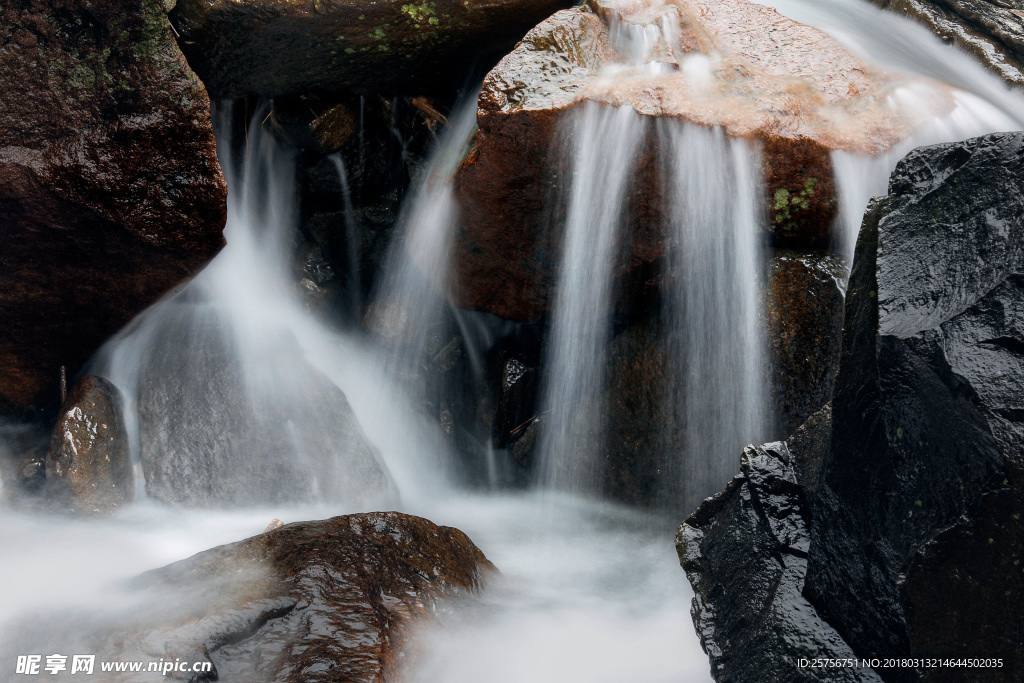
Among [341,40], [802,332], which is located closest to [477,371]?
[802,332]

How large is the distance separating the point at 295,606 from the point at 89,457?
8.53 ft

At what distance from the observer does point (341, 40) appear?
17.1ft

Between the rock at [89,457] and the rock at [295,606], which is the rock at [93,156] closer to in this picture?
the rock at [89,457]

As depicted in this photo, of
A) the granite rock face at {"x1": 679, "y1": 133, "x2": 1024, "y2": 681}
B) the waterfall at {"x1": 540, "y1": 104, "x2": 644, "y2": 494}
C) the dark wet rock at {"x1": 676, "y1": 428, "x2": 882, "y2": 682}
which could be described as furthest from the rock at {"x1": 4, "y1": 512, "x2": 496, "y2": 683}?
the waterfall at {"x1": 540, "y1": 104, "x2": 644, "y2": 494}

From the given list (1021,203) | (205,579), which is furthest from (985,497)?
(205,579)

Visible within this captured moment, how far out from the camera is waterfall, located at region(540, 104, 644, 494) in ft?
13.9

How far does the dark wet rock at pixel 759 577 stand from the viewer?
2.43 m

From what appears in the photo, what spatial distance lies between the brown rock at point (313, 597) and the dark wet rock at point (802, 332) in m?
2.24

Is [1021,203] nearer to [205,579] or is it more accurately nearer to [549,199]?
[549,199]

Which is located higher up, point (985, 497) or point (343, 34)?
point (343, 34)

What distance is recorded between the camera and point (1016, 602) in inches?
78.0

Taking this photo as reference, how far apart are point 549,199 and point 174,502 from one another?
336 centimetres

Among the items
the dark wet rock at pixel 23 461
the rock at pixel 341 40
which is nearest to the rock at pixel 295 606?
the dark wet rock at pixel 23 461

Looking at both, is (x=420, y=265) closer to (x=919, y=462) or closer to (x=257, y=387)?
(x=257, y=387)
